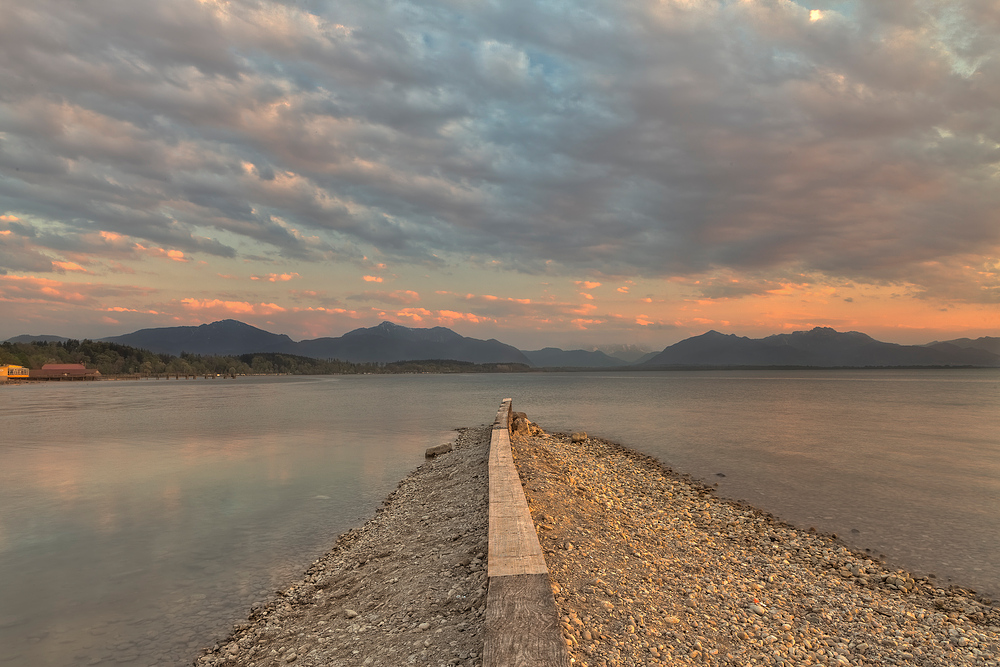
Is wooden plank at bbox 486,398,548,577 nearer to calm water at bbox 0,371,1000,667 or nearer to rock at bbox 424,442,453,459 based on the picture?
calm water at bbox 0,371,1000,667

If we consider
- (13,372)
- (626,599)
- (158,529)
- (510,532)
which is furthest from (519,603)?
(13,372)

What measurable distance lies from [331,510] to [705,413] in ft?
137

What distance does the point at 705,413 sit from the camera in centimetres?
4788

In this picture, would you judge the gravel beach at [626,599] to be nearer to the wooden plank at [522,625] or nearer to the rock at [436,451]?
the wooden plank at [522,625]

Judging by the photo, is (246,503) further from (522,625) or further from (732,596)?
→ (732,596)

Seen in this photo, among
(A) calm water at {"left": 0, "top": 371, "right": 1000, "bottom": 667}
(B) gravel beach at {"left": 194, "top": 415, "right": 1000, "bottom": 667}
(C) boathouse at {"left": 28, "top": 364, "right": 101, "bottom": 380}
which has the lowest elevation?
(C) boathouse at {"left": 28, "top": 364, "right": 101, "bottom": 380}

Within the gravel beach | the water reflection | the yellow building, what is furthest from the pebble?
the yellow building

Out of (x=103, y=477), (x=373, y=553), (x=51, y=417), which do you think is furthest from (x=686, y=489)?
(x=51, y=417)

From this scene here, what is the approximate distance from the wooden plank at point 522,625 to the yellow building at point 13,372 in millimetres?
190047

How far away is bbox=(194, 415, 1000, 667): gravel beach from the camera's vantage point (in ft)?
17.6

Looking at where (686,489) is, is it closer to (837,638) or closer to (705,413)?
(837,638)

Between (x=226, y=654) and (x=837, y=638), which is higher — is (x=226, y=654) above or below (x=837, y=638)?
below

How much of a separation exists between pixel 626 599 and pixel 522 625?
2175mm

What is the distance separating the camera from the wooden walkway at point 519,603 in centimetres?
405
